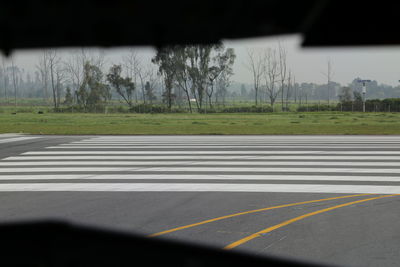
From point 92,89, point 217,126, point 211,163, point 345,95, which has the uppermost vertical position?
point 92,89

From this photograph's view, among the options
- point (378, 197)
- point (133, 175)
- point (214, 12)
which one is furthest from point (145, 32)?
point (133, 175)

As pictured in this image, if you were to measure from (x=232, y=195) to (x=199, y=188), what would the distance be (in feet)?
3.50

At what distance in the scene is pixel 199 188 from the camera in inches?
421

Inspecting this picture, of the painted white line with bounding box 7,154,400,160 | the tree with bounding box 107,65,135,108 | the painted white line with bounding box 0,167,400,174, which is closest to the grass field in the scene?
the painted white line with bounding box 7,154,400,160

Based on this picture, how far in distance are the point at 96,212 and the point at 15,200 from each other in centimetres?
245

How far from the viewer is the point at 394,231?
7020 millimetres

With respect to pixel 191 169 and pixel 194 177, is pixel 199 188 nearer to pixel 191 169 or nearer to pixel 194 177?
pixel 194 177

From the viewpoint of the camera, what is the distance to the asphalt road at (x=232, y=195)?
21.9 ft

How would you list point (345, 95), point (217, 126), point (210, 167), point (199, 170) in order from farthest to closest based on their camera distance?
1. point (345, 95)
2. point (217, 126)
3. point (210, 167)
4. point (199, 170)

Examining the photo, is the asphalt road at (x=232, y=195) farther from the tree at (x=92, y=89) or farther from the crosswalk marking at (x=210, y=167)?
the tree at (x=92, y=89)

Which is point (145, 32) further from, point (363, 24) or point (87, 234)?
point (87, 234)

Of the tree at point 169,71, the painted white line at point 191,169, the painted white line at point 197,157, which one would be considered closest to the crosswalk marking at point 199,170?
the painted white line at point 191,169

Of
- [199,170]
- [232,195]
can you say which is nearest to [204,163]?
[199,170]

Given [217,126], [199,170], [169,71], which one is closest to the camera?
[199,170]
